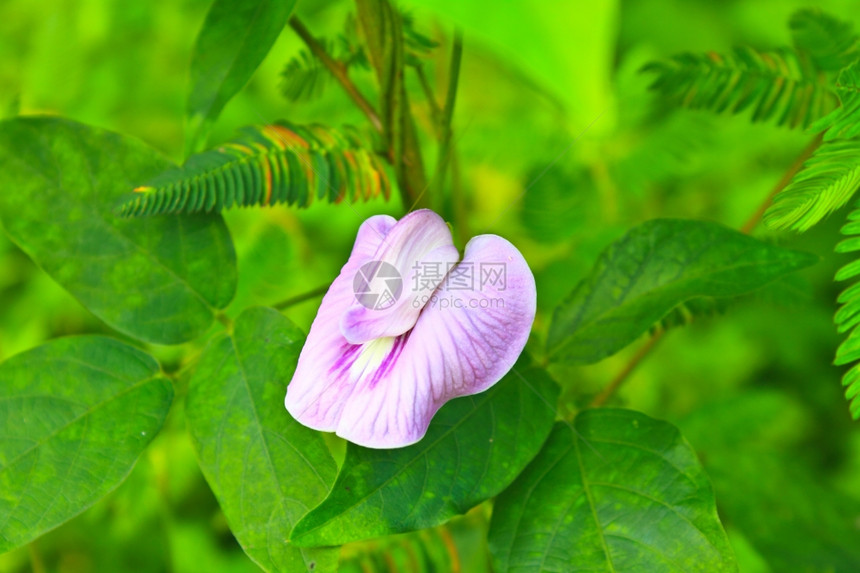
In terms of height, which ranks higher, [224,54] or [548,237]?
[224,54]

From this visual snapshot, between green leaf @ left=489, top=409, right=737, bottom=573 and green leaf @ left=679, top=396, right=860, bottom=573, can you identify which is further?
green leaf @ left=679, top=396, right=860, bottom=573

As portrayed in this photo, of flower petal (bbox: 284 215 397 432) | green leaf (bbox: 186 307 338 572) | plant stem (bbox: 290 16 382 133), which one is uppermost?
plant stem (bbox: 290 16 382 133)

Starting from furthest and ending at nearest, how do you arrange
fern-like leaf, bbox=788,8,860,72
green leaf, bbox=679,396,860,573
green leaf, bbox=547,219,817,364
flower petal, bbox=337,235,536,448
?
green leaf, bbox=679,396,860,573 < fern-like leaf, bbox=788,8,860,72 < green leaf, bbox=547,219,817,364 < flower petal, bbox=337,235,536,448

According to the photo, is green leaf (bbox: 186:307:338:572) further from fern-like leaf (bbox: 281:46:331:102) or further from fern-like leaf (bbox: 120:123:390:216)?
fern-like leaf (bbox: 281:46:331:102)

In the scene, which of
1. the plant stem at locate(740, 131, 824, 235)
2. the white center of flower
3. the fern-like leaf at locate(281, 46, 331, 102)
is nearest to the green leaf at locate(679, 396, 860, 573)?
the plant stem at locate(740, 131, 824, 235)

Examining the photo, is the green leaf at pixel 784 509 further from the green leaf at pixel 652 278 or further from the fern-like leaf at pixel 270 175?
the fern-like leaf at pixel 270 175

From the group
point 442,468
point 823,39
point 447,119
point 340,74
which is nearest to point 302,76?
point 340,74

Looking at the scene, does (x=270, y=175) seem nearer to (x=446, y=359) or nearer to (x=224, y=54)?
(x=224, y=54)
